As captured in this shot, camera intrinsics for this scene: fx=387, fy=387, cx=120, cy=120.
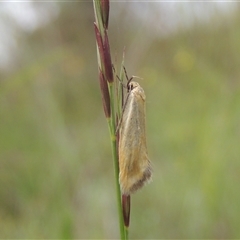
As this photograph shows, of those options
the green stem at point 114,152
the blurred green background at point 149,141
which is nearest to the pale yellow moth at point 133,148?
the green stem at point 114,152

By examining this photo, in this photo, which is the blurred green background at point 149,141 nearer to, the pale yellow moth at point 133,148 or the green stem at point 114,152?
the pale yellow moth at point 133,148

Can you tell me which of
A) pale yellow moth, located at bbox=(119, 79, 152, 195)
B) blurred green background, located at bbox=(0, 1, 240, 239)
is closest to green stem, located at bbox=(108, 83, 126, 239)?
pale yellow moth, located at bbox=(119, 79, 152, 195)

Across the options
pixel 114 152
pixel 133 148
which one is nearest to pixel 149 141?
pixel 133 148

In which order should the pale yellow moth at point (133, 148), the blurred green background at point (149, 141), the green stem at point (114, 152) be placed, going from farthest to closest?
the blurred green background at point (149, 141) < the pale yellow moth at point (133, 148) < the green stem at point (114, 152)

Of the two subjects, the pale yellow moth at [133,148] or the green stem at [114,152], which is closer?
the green stem at [114,152]

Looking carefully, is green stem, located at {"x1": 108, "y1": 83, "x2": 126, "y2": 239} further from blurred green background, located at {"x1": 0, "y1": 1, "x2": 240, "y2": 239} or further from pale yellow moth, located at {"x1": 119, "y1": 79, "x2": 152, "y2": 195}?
blurred green background, located at {"x1": 0, "y1": 1, "x2": 240, "y2": 239}

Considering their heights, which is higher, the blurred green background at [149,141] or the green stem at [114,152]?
the green stem at [114,152]

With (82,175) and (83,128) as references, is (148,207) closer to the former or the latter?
(82,175)
